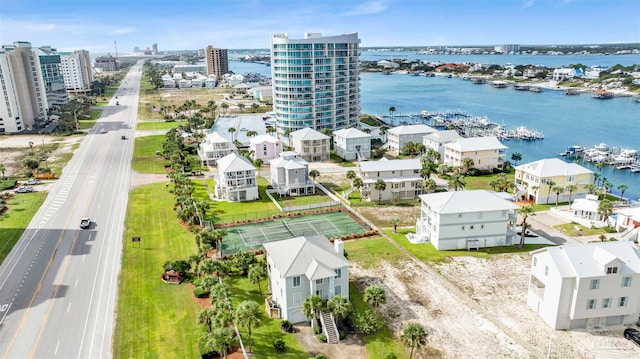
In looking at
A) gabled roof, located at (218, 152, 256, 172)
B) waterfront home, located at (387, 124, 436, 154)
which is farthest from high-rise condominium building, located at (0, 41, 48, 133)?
waterfront home, located at (387, 124, 436, 154)

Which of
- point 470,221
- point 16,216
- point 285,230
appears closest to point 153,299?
point 285,230

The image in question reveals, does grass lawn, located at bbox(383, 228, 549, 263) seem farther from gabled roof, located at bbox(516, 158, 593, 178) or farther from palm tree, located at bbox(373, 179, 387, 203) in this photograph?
gabled roof, located at bbox(516, 158, 593, 178)

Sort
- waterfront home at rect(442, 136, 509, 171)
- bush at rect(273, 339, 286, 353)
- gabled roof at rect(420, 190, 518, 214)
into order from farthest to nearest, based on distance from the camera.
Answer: waterfront home at rect(442, 136, 509, 171), gabled roof at rect(420, 190, 518, 214), bush at rect(273, 339, 286, 353)

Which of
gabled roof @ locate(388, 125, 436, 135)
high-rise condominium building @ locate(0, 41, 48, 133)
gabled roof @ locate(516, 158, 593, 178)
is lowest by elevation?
gabled roof @ locate(516, 158, 593, 178)

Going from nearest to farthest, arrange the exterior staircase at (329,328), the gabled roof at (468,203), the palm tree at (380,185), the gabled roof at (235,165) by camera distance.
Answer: the exterior staircase at (329,328) < the gabled roof at (468,203) < the palm tree at (380,185) < the gabled roof at (235,165)

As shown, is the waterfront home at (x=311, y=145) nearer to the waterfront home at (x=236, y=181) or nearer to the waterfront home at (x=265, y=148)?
the waterfront home at (x=265, y=148)

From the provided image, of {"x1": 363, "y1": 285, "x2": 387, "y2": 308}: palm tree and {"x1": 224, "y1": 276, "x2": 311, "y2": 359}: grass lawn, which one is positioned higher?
{"x1": 363, "y1": 285, "x2": 387, "y2": 308}: palm tree

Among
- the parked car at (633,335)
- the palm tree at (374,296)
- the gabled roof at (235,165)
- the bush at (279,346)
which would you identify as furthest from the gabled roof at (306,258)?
the gabled roof at (235,165)
